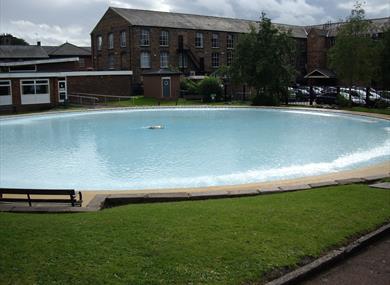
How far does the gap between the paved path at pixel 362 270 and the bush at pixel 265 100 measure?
99.0 ft

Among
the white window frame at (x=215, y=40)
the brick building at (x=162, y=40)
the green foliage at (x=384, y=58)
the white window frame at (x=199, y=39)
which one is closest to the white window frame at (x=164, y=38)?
the brick building at (x=162, y=40)

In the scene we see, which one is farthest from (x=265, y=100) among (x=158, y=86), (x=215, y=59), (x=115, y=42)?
(x=115, y=42)

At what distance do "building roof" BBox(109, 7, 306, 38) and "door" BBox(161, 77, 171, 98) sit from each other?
8729 millimetres

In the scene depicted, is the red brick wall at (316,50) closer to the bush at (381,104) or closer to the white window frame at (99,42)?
the white window frame at (99,42)

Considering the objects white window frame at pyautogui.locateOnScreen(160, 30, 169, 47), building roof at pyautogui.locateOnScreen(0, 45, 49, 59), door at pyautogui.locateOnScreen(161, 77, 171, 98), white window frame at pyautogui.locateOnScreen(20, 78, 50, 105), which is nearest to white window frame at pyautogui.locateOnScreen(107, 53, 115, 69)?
white window frame at pyautogui.locateOnScreen(160, 30, 169, 47)

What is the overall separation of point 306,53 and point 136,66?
83.6ft

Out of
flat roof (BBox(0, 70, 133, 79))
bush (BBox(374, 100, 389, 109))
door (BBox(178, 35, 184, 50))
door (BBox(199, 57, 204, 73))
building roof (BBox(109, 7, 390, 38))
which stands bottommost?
bush (BBox(374, 100, 389, 109))

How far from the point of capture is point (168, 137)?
2033 cm

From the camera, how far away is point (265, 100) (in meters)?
35.7

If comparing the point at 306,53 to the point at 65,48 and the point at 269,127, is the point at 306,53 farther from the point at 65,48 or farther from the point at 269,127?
the point at 269,127

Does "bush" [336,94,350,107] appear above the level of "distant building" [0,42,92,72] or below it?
below

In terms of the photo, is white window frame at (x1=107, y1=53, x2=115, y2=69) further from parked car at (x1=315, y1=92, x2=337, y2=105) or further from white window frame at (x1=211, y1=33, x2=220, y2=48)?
parked car at (x1=315, y1=92, x2=337, y2=105)

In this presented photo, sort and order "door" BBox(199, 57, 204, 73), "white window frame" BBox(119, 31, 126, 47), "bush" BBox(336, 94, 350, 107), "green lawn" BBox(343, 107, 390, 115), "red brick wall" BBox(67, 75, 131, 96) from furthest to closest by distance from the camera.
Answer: "door" BBox(199, 57, 204, 73)
"white window frame" BBox(119, 31, 126, 47)
"red brick wall" BBox(67, 75, 131, 96)
"bush" BBox(336, 94, 350, 107)
"green lawn" BBox(343, 107, 390, 115)

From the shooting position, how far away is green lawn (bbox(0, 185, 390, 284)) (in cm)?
469
